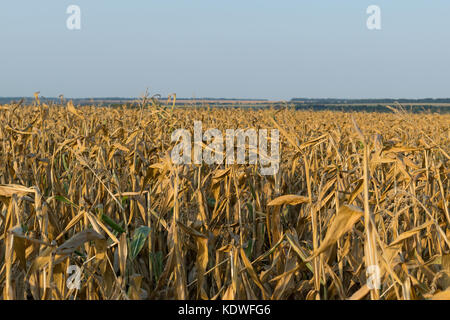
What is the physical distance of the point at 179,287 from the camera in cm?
124

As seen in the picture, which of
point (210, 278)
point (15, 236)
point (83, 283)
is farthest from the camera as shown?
point (210, 278)

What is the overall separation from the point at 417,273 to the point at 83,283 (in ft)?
3.78

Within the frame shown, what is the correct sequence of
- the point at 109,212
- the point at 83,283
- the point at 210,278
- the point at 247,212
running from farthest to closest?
the point at 247,212 < the point at 109,212 < the point at 210,278 < the point at 83,283

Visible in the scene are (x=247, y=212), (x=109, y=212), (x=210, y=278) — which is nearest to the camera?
(x=210, y=278)

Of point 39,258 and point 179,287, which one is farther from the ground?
point 39,258

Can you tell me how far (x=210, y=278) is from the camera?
1761mm
